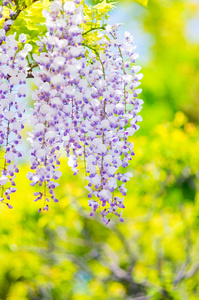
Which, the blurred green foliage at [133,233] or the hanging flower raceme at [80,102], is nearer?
the hanging flower raceme at [80,102]

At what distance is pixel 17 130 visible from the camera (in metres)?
1.97

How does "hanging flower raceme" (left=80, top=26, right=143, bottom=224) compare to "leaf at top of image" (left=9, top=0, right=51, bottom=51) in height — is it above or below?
below

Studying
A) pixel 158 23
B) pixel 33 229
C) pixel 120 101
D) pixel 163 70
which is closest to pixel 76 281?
pixel 33 229

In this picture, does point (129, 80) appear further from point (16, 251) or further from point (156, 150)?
point (16, 251)

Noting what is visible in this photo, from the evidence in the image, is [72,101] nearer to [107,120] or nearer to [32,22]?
[107,120]

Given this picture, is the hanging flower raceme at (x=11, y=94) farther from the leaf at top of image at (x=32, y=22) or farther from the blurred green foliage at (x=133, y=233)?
the blurred green foliage at (x=133, y=233)

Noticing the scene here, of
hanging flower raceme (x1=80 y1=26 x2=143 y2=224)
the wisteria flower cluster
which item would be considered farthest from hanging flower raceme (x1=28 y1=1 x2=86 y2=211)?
hanging flower raceme (x1=80 y1=26 x2=143 y2=224)

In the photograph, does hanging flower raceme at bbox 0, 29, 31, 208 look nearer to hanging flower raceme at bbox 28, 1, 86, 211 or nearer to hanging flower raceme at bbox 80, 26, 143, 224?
hanging flower raceme at bbox 28, 1, 86, 211

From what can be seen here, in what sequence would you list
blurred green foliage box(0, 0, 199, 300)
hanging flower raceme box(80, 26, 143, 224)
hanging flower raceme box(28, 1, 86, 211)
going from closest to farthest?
1. hanging flower raceme box(28, 1, 86, 211)
2. hanging flower raceme box(80, 26, 143, 224)
3. blurred green foliage box(0, 0, 199, 300)

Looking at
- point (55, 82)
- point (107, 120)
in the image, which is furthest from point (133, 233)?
point (55, 82)

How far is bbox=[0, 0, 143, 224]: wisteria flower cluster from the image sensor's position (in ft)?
5.90

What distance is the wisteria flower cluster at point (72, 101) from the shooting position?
180 cm

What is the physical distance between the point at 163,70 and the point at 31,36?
12.9 meters

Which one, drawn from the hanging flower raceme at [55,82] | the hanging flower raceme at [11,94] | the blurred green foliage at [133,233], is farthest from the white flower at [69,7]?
the blurred green foliage at [133,233]
